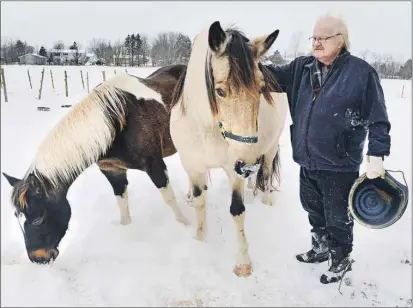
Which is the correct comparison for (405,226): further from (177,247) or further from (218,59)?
(218,59)

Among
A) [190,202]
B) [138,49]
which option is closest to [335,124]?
[190,202]

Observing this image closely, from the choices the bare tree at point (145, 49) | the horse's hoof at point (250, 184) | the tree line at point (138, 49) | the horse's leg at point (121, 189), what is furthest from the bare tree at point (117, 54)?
the horse's hoof at point (250, 184)

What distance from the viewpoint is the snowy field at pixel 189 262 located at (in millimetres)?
2289

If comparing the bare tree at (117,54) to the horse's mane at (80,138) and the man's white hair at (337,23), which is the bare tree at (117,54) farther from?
the man's white hair at (337,23)

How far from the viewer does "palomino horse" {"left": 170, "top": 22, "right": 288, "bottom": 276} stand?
6.31ft

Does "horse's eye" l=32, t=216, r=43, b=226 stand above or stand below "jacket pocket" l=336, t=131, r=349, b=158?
below

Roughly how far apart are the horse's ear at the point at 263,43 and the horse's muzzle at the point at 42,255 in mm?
2276

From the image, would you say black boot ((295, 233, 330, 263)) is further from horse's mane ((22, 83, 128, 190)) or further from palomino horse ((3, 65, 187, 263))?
horse's mane ((22, 83, 128, 190))

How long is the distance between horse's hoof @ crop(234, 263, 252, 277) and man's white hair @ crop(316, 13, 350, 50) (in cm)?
184

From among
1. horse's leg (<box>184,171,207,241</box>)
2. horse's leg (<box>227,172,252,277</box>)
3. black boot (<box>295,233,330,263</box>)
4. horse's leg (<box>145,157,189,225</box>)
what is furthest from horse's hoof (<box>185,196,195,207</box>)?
black boot (<box>295,233,330,263</box>)

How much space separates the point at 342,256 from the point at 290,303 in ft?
1.84

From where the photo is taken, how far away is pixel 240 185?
268 centimetres

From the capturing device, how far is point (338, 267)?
244 cm

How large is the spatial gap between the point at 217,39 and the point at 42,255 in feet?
7.20
